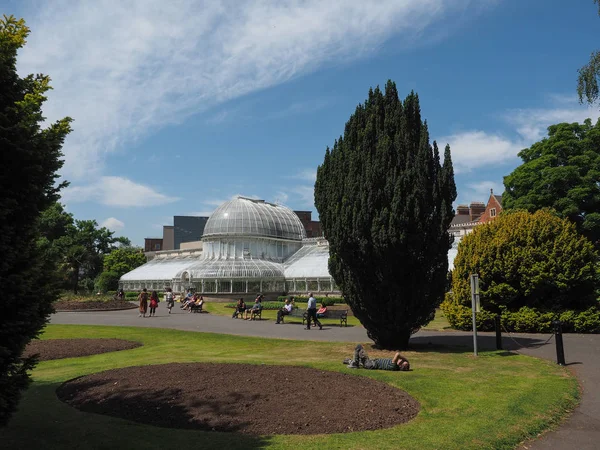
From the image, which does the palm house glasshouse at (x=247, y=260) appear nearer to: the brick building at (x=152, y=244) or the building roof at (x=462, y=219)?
the building roof at (x=462, y=219)

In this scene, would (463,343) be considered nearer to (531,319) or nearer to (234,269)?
(531,319)

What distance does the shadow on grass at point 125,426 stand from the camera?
6215mm

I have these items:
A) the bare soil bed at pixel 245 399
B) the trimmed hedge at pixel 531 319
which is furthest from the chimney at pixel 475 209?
the bare soil bed at pixel 245 399

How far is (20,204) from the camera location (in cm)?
582

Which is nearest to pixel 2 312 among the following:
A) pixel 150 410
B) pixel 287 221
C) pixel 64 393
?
pixel 150 410

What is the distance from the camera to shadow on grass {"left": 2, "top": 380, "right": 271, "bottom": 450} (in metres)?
6.21

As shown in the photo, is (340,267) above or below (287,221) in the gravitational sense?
below

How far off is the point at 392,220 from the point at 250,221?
1740 inches

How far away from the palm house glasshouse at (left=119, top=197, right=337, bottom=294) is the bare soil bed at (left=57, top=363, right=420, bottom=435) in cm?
3711

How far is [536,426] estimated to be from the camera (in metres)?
7.12

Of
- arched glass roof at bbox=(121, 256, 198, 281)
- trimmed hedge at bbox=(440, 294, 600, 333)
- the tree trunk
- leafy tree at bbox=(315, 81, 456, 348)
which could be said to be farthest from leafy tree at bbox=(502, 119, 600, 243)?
arched glass roof at bbox=(121, 256, 198, 281)

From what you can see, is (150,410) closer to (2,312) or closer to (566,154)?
(2,312)

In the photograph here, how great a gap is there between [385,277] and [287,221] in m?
47.5

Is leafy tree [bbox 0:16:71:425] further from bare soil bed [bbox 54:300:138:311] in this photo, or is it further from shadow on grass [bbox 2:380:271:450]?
bare soil bed [bbox 54:300:138:311]
